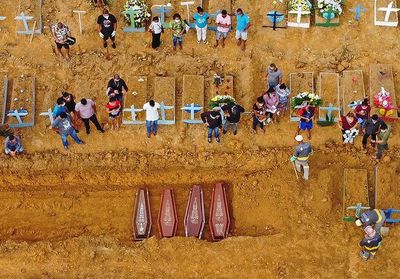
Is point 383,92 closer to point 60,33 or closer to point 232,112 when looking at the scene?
point 232,112

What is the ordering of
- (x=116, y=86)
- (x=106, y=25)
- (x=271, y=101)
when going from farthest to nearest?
(x=106, y=25) < (x=116, y=86) < (x=271, y=101)

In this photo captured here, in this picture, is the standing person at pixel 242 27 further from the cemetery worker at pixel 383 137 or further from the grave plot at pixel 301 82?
the cemetery worker at pixel 383 137

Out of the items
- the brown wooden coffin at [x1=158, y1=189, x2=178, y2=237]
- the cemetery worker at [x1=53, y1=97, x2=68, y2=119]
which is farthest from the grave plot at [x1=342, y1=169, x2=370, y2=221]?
the cemetery worker at [x1=53, y1=97, x2=68, y2=119]

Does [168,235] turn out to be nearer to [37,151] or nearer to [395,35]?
[37,151]

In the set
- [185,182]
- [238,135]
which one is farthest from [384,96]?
[185,182]

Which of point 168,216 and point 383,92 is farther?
point 383,92

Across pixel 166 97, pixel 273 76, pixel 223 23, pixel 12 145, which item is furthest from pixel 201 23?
pixel 12 145

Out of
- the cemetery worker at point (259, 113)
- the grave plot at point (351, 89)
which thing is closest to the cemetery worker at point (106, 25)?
the cemetery worker at point (259, 113)
